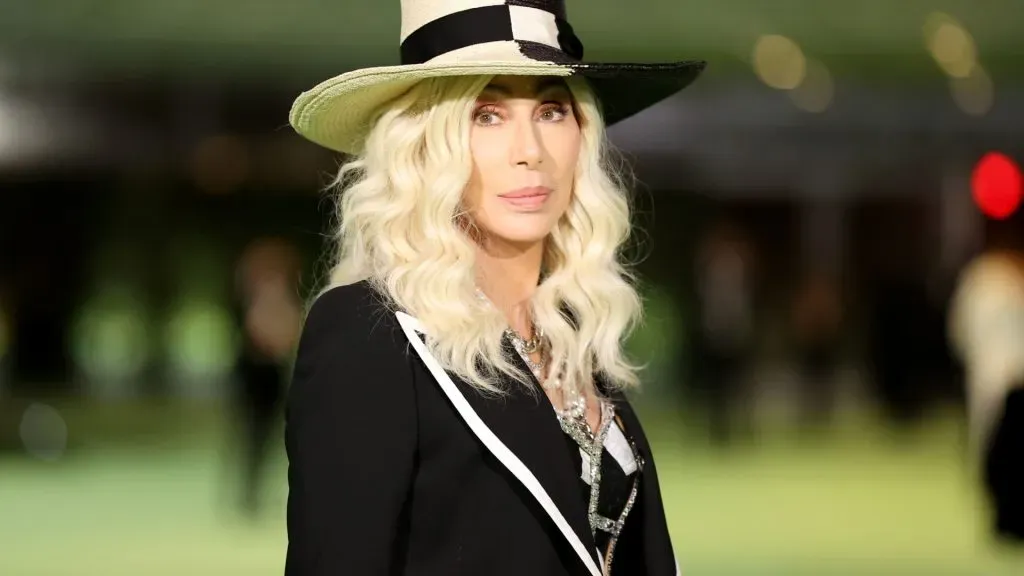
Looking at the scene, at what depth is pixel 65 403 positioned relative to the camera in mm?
11430

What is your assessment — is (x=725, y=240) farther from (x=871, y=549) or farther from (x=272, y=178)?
(x=871, y=549)

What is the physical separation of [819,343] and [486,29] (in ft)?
37.9

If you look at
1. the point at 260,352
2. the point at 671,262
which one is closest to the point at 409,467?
the point at 260,352

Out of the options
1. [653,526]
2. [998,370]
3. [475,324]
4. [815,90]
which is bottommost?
[653,526]

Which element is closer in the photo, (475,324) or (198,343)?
(475,324)

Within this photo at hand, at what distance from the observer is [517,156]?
1.80m

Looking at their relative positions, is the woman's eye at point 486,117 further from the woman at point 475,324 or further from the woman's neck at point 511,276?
the woman's neck at point 511,276

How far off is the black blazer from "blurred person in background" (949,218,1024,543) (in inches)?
182

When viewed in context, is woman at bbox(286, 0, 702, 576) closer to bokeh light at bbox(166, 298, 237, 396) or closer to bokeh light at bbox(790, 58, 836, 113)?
bokeh light at bbox(790, 58, 836, 113)

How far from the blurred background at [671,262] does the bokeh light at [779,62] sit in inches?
1.4

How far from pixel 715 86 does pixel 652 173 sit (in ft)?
4.77

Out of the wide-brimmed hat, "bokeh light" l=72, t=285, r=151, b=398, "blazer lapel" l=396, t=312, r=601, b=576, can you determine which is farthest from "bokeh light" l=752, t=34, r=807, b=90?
"blazer lapel" l=396, t=312, r=601, b=576

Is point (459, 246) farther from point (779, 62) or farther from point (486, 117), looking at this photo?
point (779, 62)

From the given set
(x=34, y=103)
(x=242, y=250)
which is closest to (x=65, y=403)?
(x=242, y=250)
